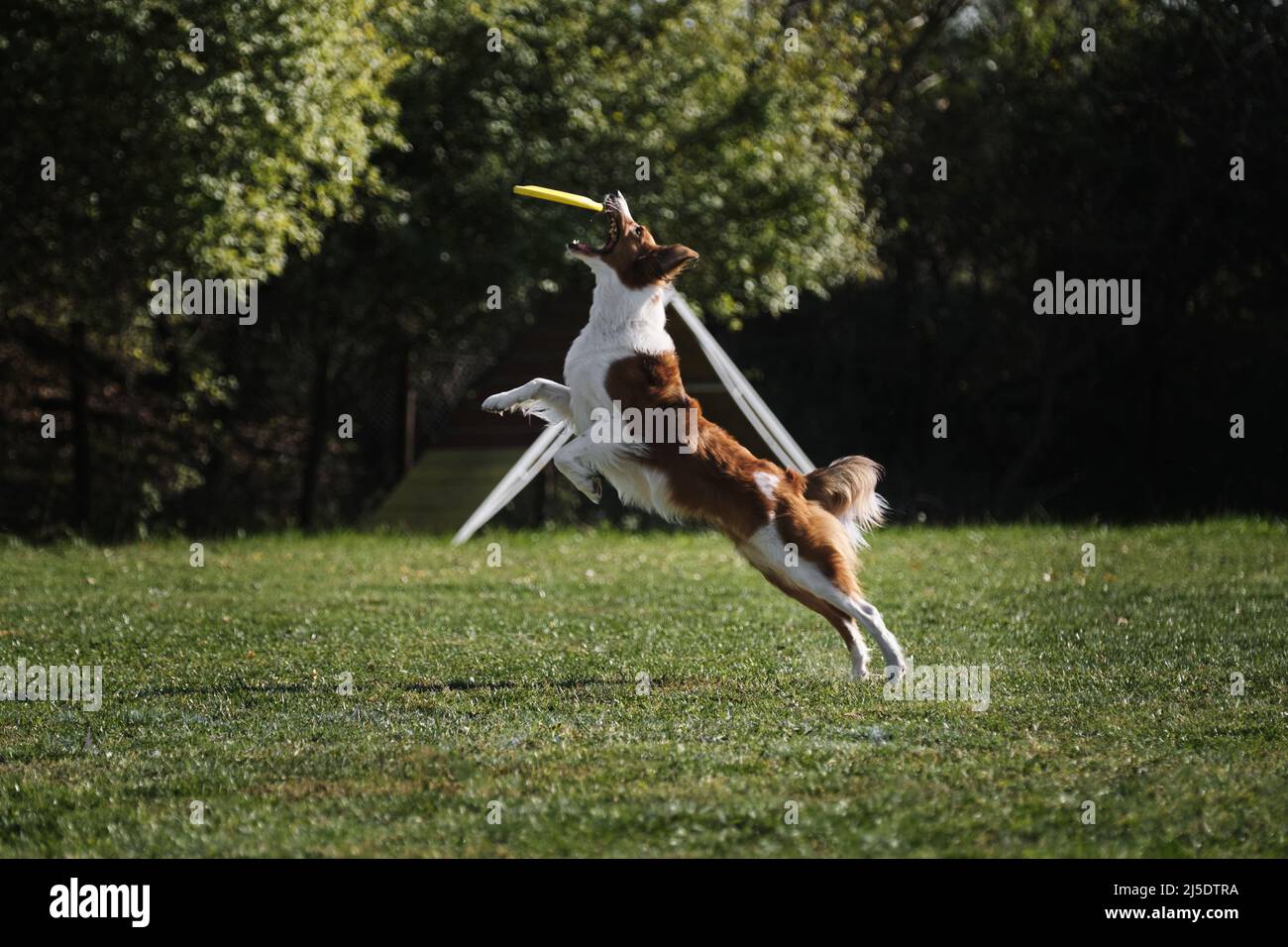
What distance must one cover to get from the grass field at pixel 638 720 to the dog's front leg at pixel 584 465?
102cm

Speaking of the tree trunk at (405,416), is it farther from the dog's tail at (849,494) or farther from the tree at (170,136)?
the dog's tail at (849,494)

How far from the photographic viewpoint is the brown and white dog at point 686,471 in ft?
25.2

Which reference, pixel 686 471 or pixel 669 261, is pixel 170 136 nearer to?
pixel 669 261

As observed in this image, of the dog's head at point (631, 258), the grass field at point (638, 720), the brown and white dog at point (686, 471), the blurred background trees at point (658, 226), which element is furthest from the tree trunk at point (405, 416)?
the dog's head at point (631, 258)

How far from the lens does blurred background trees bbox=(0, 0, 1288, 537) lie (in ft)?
49.4

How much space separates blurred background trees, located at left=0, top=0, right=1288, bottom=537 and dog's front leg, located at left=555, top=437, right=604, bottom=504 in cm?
795

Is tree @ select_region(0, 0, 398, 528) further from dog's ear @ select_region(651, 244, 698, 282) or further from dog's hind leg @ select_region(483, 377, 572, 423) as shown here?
dog's ear @ select_region(651, 244, 698, 282)

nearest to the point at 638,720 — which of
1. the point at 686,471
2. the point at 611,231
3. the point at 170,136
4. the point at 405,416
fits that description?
the point at 686,471

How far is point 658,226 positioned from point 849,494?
1024cm

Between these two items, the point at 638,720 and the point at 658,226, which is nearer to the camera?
the point at 638,720

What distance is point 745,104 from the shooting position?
18141 mm

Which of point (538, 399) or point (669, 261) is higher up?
point (669, 261)

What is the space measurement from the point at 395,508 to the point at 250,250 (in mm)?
→ 3744

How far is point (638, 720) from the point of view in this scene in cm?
672
